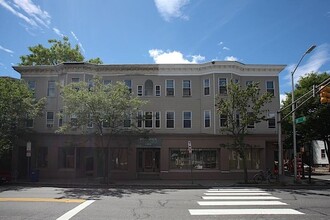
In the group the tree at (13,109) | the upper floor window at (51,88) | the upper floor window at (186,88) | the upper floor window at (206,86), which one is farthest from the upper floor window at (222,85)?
the tree at (13,109)

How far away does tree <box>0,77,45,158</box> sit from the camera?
23.8m

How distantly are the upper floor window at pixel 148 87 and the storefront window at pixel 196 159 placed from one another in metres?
5.54

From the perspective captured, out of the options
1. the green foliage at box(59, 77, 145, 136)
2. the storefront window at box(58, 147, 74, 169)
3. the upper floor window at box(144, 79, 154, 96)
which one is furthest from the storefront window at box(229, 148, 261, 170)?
the storefront window at box(58, 147, 74, 169)

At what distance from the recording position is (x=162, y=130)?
28.0m

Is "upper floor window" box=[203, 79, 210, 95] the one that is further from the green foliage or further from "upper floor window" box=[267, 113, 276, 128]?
the green foliage

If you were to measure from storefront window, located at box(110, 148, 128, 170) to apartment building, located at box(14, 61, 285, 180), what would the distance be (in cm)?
9

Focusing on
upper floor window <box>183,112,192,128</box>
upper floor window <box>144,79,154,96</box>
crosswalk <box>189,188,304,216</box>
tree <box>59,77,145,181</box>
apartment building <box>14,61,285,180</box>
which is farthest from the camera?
upper floor window <box>144,79,154,96</box>

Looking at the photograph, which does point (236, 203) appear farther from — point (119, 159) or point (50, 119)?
point (50, 119)

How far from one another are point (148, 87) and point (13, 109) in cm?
1119

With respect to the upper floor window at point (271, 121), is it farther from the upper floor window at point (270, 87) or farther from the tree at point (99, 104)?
the tree at point (99, 104)

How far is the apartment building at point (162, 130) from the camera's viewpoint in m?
27.2

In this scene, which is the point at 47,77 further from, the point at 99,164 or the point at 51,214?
the point at 51,214

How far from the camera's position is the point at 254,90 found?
74.7ft

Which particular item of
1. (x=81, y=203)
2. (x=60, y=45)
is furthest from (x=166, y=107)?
(x=60, y=45)
